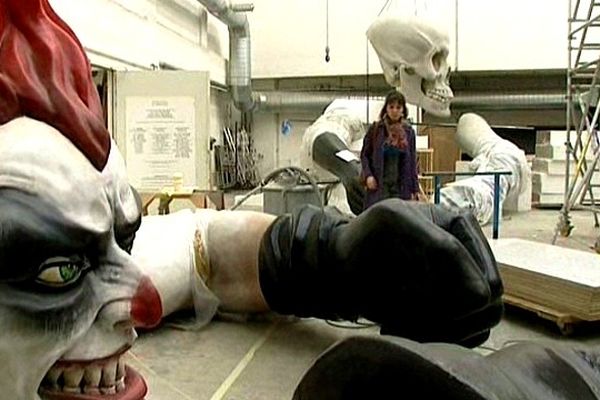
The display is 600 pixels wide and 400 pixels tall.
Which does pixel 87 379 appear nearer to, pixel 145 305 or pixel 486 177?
pixel 145 305

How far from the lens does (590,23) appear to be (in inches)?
148

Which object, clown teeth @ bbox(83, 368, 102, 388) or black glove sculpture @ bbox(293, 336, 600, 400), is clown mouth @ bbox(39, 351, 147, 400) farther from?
black glove sculpture @ bbox(293, 336, 600, 400)

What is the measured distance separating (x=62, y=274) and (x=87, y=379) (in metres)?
0.15

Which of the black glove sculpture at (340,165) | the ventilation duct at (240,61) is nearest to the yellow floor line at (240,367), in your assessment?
the black glove sculpture at (340,165)

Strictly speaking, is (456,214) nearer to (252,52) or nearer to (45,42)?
(45,42)

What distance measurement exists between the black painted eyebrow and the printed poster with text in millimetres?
3409

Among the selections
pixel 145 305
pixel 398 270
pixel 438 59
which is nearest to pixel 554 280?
pixel 398 270

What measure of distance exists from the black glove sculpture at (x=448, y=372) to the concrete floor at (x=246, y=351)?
3.16ft

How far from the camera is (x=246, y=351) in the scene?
→ 178cm

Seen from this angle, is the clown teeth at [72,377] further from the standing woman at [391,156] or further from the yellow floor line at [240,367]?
the standing woman at [391,156]

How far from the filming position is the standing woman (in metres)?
3.25

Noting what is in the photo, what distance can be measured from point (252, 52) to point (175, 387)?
7.03 meters

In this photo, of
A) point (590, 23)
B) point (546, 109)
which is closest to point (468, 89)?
point (546, 109)

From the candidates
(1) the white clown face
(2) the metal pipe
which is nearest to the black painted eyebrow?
(1) the white clown face
